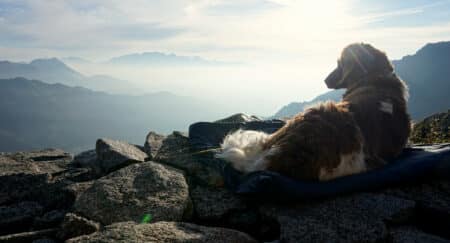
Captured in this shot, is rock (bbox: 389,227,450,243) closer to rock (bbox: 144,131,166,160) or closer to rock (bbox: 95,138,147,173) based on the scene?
rock (bbox: 95,138,147,173)

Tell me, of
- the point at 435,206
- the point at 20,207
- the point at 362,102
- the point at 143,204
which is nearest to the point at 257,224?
the point at 143,204

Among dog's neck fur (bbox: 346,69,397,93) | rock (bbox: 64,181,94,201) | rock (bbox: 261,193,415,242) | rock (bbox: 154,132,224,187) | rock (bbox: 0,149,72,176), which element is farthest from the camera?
dog's neck fur (bbox: 346,69,397,93)

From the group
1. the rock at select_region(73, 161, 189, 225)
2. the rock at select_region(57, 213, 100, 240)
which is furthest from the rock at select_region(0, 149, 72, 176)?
the rock at select_region(57, 213, 100, 240)

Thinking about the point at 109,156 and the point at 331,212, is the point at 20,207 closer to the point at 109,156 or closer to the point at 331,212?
the point at 109,156

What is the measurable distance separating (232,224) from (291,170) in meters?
1.11

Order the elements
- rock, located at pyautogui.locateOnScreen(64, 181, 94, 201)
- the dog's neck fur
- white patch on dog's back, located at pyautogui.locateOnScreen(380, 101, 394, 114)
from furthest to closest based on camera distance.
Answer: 1. the dog's neck fur
2. white patch on dog's back, located at pyautogui.locateOnScreen(380, 101, 394, 114)
3. rock, located at pyautogui.locateOnScreen(64, 181, 94, 201)

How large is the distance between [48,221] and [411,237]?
4.83 m

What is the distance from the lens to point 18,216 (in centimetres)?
535

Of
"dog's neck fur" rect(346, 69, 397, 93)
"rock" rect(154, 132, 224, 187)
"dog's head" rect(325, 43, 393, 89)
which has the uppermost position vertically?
→ "dog's head" rect(325, 43, 393, 89)

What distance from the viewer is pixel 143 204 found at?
4918 mm

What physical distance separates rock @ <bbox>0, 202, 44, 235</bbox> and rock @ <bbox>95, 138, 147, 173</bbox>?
52.2 inches

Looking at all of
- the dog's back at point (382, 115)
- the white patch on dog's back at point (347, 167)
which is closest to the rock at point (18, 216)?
the white patch on dog's back at point (347, 167)

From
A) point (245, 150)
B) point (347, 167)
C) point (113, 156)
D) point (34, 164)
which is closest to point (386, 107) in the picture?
point (347, 167)

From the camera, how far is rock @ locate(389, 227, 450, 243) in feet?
13.1
